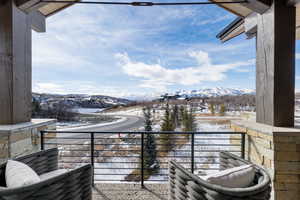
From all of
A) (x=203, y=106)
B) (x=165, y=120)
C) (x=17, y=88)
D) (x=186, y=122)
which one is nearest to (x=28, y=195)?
(x=17, y=88)

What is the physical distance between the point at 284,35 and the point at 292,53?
207 mm

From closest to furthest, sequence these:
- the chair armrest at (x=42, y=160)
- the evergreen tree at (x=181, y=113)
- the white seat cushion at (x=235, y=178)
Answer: the white seat cushion at (x=235, y=178) < the chair armrest at (x=42, y=160) < the evergreen tree at (x=181, y=113)

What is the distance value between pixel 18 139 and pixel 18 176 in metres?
0.92

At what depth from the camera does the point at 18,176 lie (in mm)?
1022

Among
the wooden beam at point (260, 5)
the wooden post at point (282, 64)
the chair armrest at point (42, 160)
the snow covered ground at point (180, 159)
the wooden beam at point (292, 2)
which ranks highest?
the wooden beam at point (260, 5)

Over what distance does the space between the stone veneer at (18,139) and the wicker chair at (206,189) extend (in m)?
1.62

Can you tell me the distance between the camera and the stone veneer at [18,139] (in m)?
1.63

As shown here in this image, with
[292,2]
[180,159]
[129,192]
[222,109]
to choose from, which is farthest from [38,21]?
[222,109]

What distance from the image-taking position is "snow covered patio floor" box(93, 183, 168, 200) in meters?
1.92

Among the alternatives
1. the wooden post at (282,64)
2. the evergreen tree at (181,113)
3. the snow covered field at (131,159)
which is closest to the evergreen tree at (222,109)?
the snow covered field at (131,159)

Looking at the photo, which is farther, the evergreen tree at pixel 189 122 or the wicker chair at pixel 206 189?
the evergreen tree at pixel 189 122

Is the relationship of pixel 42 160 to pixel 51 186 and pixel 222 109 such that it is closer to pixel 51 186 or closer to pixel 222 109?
pixel 51 186

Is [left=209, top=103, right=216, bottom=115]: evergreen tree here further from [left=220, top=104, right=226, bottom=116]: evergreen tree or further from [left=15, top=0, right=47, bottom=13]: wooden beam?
[left=15, top=0, right=47, bottom=13]: wooden beam

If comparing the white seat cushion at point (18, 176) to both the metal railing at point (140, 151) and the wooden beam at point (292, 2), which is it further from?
the wooden beam at point (292, 2)
